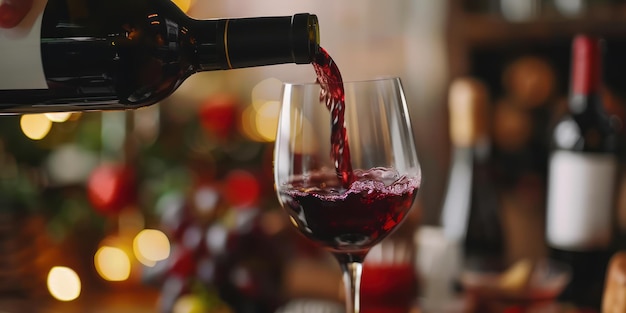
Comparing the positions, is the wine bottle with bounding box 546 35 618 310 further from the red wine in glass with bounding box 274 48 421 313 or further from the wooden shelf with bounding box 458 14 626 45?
the wooden shelf with bounding box 458 14 626 45

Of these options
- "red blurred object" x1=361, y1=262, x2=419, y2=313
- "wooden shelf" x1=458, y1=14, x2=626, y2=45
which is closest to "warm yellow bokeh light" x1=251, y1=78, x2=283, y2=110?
"wooden shelf" x1=458, y1=14, x2=626, y2=45

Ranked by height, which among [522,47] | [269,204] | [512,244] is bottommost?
[512,244]

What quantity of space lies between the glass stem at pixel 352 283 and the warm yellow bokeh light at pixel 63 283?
0.60m

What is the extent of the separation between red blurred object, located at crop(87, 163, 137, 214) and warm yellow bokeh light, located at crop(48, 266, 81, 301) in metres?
→ 0.16

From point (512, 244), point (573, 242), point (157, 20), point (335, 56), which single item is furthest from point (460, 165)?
point (335, 56)

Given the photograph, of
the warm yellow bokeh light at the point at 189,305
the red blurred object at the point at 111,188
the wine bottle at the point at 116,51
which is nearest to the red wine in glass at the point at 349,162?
the wine bottle at the point at 116,51

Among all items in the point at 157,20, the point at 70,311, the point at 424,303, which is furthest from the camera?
the point at 70,311

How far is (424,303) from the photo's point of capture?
99 centimetres

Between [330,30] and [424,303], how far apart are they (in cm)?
175

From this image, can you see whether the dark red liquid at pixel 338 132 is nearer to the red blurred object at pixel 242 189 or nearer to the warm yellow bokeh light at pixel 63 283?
the red blurred object at pixel 242 189

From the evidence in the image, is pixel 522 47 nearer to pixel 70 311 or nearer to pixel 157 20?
pixel 70 311

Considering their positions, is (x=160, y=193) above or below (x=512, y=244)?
above

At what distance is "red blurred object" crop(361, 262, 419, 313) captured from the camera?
37.7 inches

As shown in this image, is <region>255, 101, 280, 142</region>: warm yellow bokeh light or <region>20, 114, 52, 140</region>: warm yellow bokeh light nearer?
<region>20, 114, 52, 140</region>: warm yellow bokeh light
